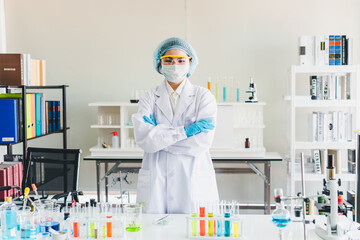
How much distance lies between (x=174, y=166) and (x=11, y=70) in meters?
1.96

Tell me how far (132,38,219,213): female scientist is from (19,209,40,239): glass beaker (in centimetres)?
83

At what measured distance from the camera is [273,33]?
4.62 metres

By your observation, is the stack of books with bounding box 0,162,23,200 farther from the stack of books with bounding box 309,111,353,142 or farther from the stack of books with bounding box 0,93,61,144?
the stack of books with bounding box 309,111,353,142

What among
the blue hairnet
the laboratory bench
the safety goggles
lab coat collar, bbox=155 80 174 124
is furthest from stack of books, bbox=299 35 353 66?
lab coat collar, bbox=155 80 174 124

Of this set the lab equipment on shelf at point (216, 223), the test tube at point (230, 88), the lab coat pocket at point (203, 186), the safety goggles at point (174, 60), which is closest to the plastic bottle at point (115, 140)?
the test tube at point (230, 88)

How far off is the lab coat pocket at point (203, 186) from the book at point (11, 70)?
199 cm

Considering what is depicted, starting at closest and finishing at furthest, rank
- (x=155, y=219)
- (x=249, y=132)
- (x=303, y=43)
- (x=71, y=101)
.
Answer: (x=155, y=219) → (x=303, y=43) → (x=249, y=132) → (x=71, y=101)

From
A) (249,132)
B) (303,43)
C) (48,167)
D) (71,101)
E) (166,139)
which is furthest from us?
(71,101)

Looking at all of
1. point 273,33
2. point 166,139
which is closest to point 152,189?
point 166,139

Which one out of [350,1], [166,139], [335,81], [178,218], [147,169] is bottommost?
[178,218]

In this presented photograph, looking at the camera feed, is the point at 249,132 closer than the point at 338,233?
No

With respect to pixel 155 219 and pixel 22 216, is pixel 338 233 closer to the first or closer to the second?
pixel 155 219

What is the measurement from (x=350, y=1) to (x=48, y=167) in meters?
3.37

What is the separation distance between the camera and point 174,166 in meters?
2.67
